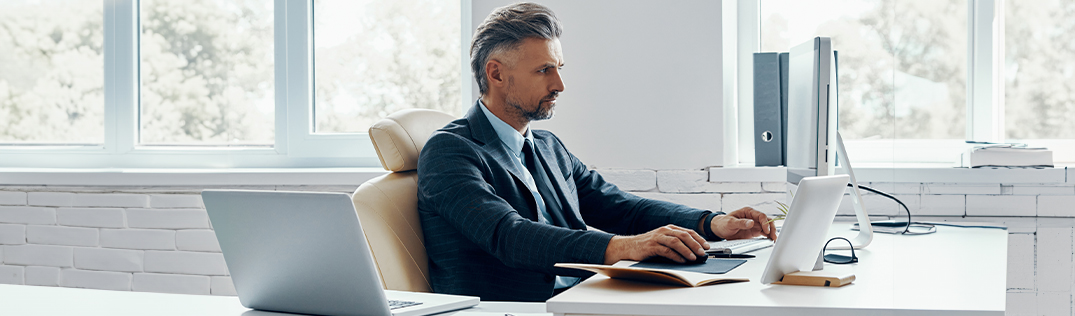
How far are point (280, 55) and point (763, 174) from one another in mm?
1572

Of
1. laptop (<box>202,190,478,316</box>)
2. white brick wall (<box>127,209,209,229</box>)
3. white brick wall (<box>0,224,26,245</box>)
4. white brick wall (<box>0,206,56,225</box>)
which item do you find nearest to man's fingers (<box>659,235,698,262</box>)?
laptop (<box>202,190,478,316</box>)

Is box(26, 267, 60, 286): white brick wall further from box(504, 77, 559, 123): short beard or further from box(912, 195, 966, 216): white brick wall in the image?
box(912, 195, 966, 216): white brick wall

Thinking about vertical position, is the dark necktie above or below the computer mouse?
above

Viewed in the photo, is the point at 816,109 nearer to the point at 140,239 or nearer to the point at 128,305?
the point at 128,305

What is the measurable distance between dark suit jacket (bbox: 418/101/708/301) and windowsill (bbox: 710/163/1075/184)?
53cm

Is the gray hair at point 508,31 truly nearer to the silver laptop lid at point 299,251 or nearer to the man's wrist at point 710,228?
the man's wrist at point 710,228

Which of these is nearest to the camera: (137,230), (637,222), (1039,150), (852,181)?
(852,181)

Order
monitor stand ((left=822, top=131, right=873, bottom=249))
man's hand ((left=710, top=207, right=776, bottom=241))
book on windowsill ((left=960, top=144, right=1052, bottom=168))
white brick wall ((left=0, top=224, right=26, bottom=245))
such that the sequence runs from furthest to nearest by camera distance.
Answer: white brick wall ((left=0, top=224, right=26, bottom=245)) < book on windowsill ((left=960, top=144, right=1052, bottom=168)) < man's hand ((left=710, top=207, right=776, bottom=241)) < monitor stand ((left=822, top=131, right=873, bottom=249))

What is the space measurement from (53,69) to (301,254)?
2309mm

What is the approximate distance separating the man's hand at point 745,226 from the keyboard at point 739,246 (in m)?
0.02

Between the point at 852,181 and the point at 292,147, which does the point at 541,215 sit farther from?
the point at 292,147

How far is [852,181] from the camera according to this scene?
1.45 m

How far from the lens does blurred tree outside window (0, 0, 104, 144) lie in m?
2.67

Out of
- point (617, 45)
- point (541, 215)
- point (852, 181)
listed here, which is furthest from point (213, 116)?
point (852, 181)
